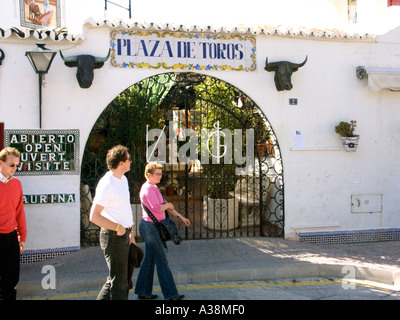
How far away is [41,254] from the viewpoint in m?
6.75

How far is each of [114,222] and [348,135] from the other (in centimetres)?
510

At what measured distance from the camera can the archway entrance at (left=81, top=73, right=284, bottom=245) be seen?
7414 mm

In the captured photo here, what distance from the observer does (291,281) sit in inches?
246

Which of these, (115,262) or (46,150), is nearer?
(115,262)

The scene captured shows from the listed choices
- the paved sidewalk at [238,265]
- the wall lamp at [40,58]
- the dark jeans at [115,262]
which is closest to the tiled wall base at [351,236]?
the paved sidewalk at [238,265]

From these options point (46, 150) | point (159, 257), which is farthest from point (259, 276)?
point (46, 150)

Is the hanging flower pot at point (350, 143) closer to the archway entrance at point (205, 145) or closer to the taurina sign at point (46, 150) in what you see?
the archway entrance at point (205, 145)

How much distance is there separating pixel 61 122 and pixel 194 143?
2561 mm

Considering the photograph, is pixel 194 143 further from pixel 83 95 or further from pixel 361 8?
pixel 361 8

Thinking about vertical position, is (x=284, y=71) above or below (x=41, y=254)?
above

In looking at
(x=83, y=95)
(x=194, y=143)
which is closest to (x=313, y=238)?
(x=194, y=143)

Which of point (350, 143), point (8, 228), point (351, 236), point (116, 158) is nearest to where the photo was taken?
point (116, 158)

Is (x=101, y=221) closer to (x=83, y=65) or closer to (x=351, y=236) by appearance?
(x=83, y=65)
